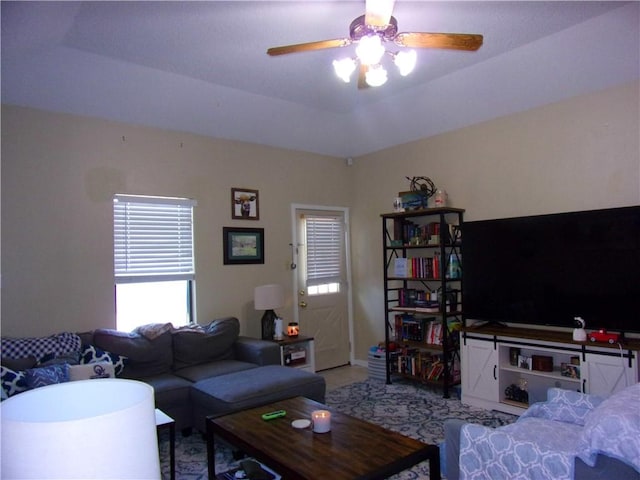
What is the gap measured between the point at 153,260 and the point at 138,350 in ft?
3.21

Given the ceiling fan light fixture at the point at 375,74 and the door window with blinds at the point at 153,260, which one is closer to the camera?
the ceiling fan light fixture at the point at 375,74

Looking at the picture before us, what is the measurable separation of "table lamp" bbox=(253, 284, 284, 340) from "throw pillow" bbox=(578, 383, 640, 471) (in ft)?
11.0

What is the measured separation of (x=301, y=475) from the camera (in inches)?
81.0

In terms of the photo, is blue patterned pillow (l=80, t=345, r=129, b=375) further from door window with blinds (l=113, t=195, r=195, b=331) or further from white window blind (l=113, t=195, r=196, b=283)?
white window blind (l=113, t=195, r=196, b=283)

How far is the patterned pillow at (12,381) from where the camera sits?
2930 mm

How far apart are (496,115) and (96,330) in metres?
4.27

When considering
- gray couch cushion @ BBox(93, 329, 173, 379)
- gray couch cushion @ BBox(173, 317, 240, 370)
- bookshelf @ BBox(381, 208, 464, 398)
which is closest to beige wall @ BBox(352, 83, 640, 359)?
bookshelf @ BBox(381, 208, 464, 398)

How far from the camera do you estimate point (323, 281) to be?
586 centimetres

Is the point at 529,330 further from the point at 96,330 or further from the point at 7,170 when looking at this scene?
the point at 7,170

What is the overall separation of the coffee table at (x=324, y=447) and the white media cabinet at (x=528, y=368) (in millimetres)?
1877

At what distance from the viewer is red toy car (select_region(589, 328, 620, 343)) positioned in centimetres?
347

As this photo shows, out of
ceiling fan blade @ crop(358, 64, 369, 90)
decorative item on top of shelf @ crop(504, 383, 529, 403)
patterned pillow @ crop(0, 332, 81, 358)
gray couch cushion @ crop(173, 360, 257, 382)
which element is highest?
ceiling fan blade @ crop(358, 64, 369, 90)

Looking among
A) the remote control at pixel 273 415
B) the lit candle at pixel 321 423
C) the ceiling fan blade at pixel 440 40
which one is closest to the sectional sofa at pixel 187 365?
the remote control at pixel 273 415

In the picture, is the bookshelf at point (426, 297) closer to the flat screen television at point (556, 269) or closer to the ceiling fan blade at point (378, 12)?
the flat screen television at point (556, 269)
